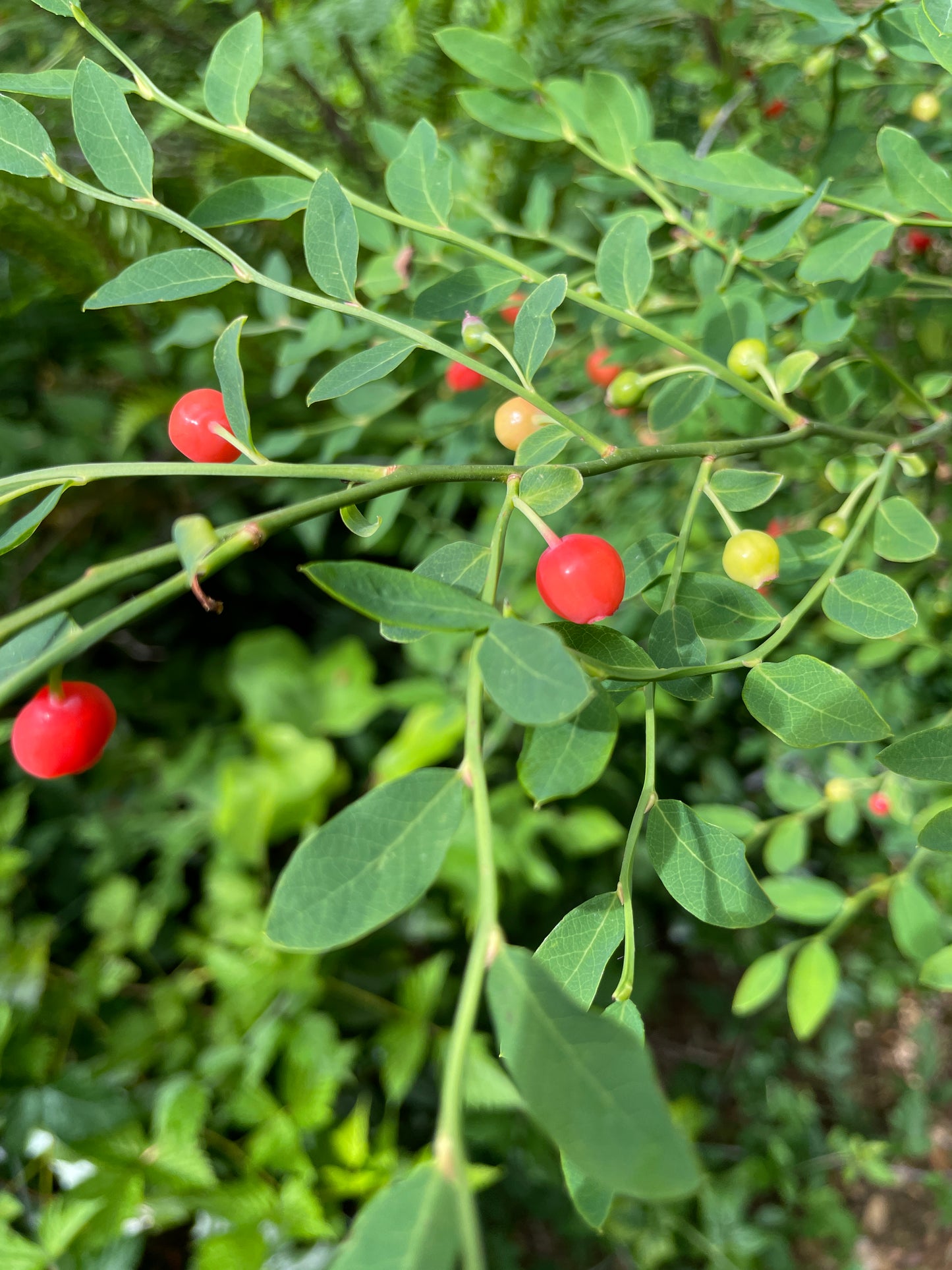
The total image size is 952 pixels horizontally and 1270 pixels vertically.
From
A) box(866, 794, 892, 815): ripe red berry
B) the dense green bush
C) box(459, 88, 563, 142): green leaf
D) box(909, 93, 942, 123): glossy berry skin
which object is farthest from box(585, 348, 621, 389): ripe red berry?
box(866, 794, 892, 815): ripe red berry

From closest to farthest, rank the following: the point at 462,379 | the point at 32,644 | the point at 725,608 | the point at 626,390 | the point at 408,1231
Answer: the point at 408,1231 < the point at 32,644 < the point at 725,608 < the point at 626,390 < the point at 462,379

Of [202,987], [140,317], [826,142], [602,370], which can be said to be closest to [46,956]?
[202,987]

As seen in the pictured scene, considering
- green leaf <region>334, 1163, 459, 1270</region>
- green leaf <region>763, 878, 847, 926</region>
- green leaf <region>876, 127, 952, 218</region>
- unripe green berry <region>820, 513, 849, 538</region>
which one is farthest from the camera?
green leaf <region>763, 878, 847, 926</region>

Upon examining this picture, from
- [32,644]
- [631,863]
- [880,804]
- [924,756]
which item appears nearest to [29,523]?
[32,644]

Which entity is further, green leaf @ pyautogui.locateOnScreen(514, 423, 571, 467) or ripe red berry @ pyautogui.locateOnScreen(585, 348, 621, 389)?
ripe red berry @ pyautogui.locateOnScreen(585, 348, 621, 389)

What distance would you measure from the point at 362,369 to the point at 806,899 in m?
0.62

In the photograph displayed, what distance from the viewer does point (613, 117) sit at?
506 millimetres

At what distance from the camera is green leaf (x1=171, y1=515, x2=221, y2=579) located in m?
0.24

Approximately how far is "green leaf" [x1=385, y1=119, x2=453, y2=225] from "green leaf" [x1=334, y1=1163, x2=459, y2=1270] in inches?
17.6

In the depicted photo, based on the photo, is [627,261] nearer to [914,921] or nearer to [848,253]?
[848,253]

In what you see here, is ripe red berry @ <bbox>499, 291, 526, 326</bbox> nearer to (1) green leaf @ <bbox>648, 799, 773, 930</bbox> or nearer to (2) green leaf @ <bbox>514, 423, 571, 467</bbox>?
(2) green leaf @ <bbox>514, 423, 571, 467</bbox>

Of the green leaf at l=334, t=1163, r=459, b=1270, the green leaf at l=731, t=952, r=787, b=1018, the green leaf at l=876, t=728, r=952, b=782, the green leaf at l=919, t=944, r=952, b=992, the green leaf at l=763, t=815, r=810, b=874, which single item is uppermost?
the green leaf at l=334, t=1163, r=459, b=1270

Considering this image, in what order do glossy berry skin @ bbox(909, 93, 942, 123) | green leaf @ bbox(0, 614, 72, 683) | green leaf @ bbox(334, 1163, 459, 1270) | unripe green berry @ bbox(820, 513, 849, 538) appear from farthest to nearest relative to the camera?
glossy berry skin @ bbox(909, 93, 942, 123) → unripe green berry @ bbox(820, 513, 849, 538) → green leaf @ bbox(0, 614, 72, 683) → green leaf @ bbox(334, 1163, 459, 1270)

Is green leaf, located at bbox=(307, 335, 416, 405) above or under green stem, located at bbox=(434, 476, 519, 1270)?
above
